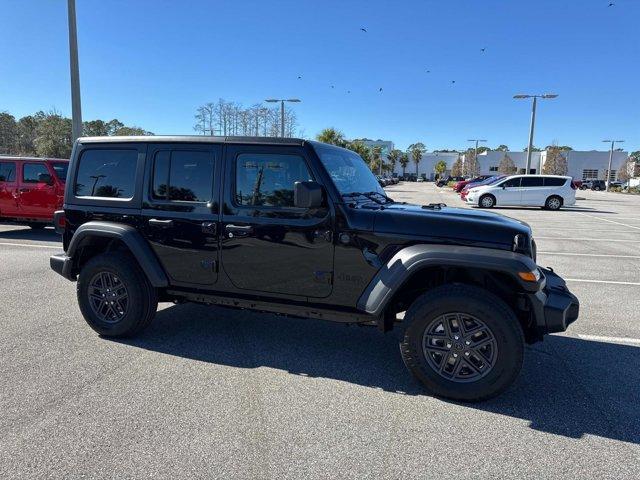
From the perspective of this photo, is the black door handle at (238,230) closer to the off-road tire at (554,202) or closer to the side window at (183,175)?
the side window at (183,175)

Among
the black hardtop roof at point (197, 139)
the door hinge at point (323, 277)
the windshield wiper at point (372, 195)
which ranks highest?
the black hardtop roof at point (197, 139)

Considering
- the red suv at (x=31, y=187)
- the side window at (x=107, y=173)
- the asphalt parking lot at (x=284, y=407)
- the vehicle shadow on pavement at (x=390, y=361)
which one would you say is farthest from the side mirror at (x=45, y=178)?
the vehicle shadow on pavement at (x=390, y=361)

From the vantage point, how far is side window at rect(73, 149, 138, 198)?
4.40 meters

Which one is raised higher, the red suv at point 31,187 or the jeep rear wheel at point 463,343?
the red suv at point 31,187

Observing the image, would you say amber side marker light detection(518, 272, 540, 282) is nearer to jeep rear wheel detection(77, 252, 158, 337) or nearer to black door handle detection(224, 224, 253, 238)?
black door handle detection(224, 224, 253, 238)

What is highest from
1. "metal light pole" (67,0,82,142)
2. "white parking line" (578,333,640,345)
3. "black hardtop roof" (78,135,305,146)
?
"metal light pole" (67,0,82,142)

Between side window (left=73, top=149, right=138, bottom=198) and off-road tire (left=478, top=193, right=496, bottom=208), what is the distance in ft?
69.9

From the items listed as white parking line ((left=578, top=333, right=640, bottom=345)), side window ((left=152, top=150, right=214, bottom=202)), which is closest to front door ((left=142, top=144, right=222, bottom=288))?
side window ((left=152, top=150, right=214, bottom=202))

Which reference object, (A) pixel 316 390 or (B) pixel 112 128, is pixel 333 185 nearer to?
(A) pixel 316 390

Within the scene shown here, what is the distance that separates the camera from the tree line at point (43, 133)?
161 ft

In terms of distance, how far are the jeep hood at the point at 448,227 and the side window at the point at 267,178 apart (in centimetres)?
76

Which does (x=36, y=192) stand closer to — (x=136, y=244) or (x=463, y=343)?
(x=136, y=244)

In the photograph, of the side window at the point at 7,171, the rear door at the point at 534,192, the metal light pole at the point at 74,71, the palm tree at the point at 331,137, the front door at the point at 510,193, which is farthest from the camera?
the palm tree at the point at 331,137

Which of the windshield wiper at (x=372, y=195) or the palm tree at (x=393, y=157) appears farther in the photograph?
the palm tree at (x=393, y=157)
